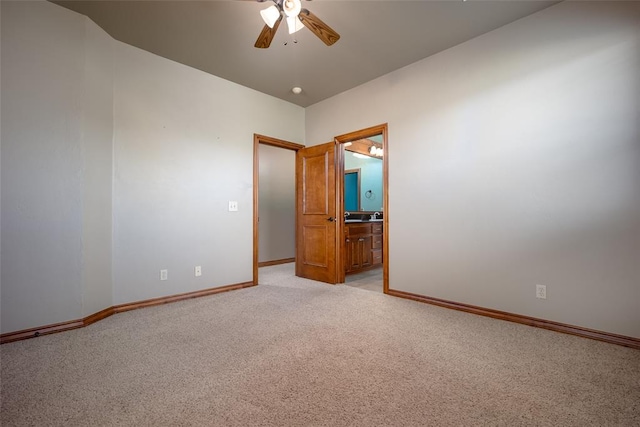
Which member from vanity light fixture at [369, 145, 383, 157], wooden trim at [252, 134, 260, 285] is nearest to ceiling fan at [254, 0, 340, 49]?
wooden trim at [252, 134, 260, 285]

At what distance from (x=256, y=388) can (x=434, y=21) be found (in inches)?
127

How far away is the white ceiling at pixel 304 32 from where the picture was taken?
91.0 inches

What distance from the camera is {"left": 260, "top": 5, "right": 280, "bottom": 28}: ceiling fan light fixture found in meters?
1.96

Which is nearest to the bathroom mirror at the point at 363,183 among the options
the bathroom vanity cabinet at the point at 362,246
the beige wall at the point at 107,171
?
the bathroom vanity cabinet at the point at 362,246

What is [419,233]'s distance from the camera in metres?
3.12

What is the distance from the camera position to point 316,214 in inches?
163

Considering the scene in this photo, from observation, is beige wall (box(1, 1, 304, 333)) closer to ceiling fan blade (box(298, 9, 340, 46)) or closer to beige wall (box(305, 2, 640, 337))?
ceiling fan blade (box(298, 9, 340, 46))

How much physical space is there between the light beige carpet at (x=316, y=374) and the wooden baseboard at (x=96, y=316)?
85 mm

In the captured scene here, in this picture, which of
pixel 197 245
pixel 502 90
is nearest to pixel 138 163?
pixel 197 245

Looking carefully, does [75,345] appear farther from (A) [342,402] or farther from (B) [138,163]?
(A) [342,402]

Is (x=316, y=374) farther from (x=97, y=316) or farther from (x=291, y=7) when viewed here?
(x=291, y=7)

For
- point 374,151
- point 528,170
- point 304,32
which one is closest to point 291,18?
point 304,32

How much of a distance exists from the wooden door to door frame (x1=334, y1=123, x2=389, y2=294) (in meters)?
0.08

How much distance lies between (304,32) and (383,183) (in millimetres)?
1821
